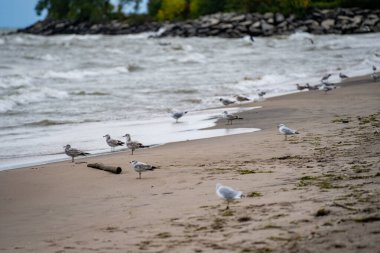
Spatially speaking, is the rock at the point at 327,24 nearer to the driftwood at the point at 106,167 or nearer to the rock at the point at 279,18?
the rock at the point at 279,18

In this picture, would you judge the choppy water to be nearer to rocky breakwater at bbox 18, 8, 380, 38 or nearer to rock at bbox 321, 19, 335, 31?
rocky breakwater at bbox 18, 8, 380, 38

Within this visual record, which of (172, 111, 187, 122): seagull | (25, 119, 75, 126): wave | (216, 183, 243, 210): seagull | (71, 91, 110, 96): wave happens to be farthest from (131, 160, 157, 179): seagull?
(71, 91, 110, 96): wave

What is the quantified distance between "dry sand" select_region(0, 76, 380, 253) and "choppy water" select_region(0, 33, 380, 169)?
84.0 inches

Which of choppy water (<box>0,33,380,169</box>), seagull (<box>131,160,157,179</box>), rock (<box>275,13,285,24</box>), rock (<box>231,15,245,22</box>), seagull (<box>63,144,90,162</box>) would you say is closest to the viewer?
seagull (<box>131,160,157,179</box>)

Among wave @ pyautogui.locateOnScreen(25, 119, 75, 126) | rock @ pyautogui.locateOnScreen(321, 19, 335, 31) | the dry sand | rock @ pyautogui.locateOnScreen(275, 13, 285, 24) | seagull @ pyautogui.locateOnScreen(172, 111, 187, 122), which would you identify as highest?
rock @ pyautogui.locateOnScreen(275, 13, 285, 24)

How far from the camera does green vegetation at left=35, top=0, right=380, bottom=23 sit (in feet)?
218

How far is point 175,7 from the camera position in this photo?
81.6 meters

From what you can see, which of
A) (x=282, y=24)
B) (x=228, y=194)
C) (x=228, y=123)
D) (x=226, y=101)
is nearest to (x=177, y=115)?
(x=228, y=123)

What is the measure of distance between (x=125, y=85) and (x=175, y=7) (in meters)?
60.5

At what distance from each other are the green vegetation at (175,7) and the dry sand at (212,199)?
5697cm

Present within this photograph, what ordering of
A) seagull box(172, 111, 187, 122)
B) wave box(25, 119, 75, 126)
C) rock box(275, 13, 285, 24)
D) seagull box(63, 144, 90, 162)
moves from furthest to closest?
rock box(275, 13, 285, 24)
wave box(25, 119, 75, 126)
seagull box(172, 111, 187, 122)
seagull box(63, 144, 90, 162)

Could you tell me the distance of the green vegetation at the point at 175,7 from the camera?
6644 centimetres

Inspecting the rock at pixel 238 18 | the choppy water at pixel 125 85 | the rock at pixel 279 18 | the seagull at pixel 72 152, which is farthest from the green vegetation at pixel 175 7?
the seagull at pixel 72 152

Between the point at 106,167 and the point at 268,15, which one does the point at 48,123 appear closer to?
the point at 106,167
